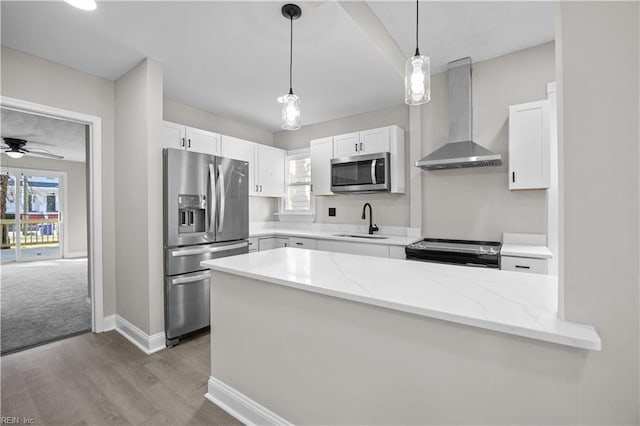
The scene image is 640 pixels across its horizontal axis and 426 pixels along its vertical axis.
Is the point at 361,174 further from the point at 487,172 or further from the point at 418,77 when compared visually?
the point at 418,77

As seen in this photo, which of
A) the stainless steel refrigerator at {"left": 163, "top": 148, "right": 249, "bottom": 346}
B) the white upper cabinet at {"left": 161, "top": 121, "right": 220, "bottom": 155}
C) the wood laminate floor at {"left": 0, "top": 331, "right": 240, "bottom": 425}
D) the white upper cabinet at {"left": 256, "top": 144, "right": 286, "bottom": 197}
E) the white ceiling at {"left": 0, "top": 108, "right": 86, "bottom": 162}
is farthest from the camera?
the white upper cabinet at {"left": 256, "top": 144, "right": 286, "bottom": 197}

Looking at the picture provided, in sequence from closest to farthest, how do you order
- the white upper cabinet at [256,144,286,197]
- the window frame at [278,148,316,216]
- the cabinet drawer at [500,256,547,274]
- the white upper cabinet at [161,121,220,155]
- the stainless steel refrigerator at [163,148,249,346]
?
the cabinet drawer at [500,256,547,274] → the stainless steel refrigerator at [163,148,249,346] → the white upper cabinet at [161,121,220,155] → the white upper cabinet at [256,144,286,197] → the window frame at [278,148,316,216]

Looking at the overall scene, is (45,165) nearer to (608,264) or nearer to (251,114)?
(251,114)

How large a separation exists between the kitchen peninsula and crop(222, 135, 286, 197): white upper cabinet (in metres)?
2.40

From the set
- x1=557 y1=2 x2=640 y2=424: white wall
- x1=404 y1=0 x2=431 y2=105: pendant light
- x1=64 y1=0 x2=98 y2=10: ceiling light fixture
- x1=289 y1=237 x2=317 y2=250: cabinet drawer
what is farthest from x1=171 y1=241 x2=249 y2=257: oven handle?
x1=557 y1=2 x2=640 y2=424: white wall

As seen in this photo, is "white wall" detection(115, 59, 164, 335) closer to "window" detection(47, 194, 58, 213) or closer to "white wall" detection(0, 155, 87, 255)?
"white wall" detection(0, 155, 87, 255)

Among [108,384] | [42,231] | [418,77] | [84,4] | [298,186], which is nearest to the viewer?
[418,77]

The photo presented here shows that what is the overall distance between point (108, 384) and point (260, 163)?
9.95 ft

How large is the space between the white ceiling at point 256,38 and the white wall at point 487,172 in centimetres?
19

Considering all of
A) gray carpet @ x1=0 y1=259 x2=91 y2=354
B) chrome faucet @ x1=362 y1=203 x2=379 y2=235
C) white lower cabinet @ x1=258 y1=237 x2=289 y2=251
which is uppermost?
chrome faucet @ x1=362 y1=203 x2=379 y2=235

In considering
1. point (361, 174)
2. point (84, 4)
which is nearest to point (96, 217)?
point (84, 4)

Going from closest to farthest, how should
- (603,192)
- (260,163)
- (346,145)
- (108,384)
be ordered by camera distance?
(603,192)
(108,384)
(346,145)
(260,163)

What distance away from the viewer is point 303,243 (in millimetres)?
3688

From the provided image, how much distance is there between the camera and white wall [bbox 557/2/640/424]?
793mm
